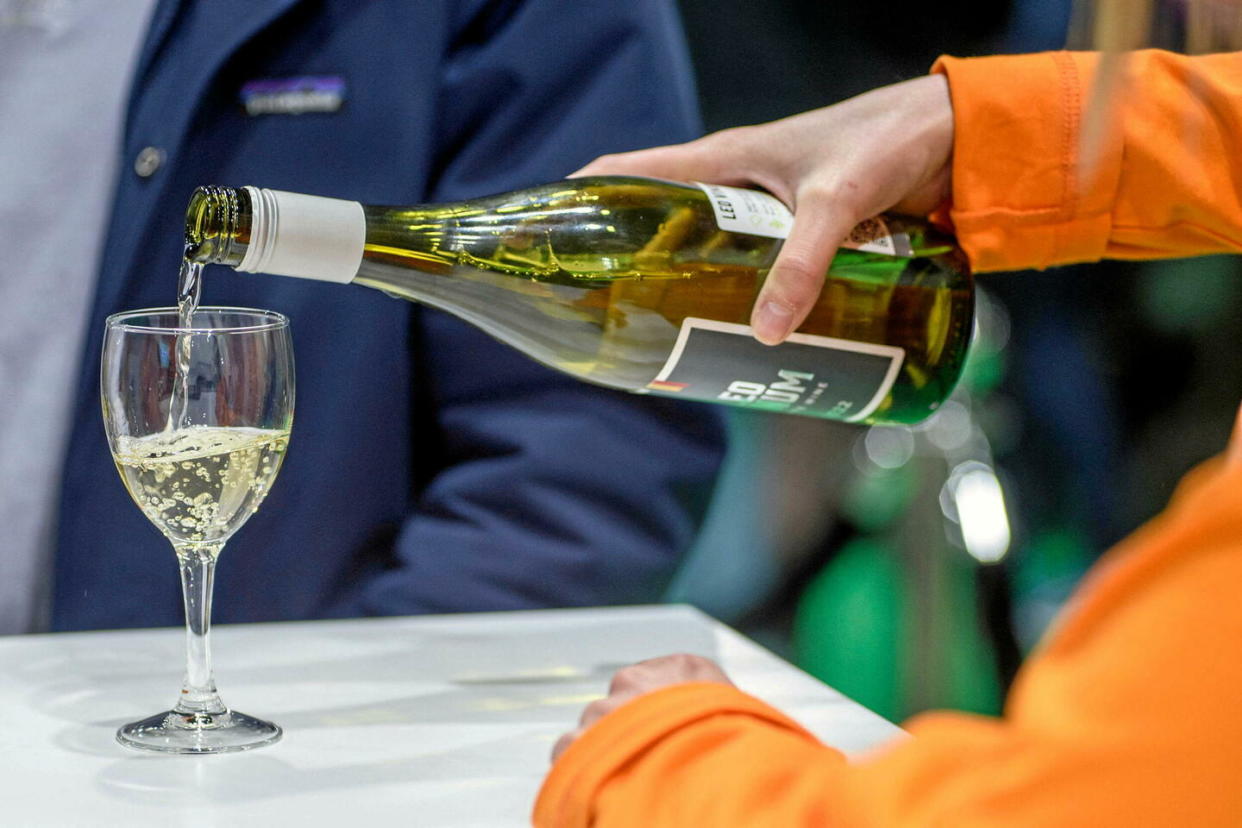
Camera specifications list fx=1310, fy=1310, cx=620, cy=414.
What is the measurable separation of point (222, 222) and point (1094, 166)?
1.65ft

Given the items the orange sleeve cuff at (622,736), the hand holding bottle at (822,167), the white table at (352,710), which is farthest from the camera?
the hand holding bottle at (822,167)

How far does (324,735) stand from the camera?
2.43ft

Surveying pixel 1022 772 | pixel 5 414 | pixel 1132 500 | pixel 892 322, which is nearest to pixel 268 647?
pixel 5 414

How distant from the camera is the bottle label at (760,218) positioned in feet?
2.49

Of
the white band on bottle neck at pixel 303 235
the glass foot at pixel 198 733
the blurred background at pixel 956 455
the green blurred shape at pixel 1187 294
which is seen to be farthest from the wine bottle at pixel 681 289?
the green blurred shape at pixel 1187 294

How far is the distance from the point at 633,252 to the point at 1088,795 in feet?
1.88

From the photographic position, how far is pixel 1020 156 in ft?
2.66

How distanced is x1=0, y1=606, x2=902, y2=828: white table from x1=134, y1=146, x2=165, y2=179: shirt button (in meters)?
0.39

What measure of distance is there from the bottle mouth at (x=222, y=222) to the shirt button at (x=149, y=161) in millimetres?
447

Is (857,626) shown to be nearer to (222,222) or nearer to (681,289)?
(681,289)

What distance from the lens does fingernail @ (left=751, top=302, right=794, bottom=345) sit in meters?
0.73

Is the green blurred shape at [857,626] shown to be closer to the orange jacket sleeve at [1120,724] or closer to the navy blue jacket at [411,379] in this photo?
the navy blue jacket at [411,379]

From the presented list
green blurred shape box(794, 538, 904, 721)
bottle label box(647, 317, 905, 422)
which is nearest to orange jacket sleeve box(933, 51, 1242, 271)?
bottle label box(647, 317, 905, 422)

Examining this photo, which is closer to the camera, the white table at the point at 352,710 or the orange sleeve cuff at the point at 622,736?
the orange sleeve cuff at the point at 622,736
